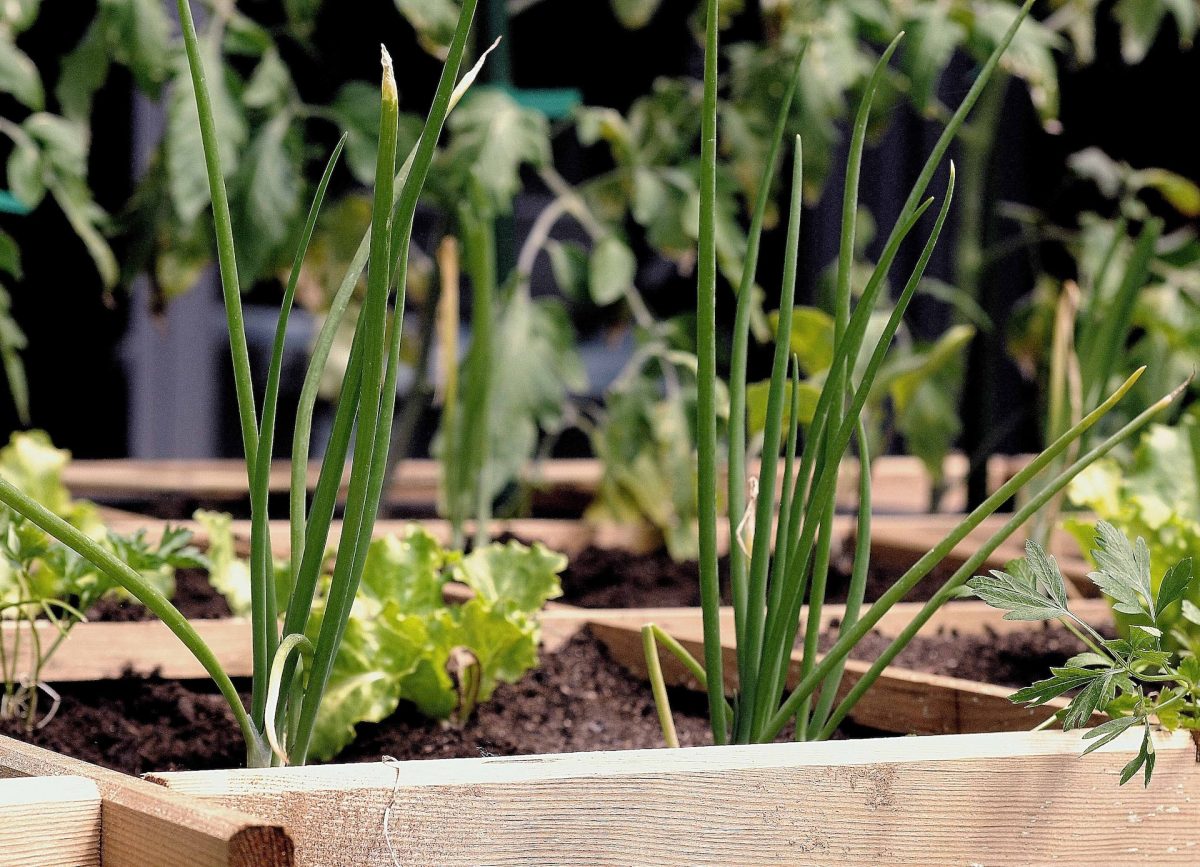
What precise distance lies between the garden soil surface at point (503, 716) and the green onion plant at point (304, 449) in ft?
0.56

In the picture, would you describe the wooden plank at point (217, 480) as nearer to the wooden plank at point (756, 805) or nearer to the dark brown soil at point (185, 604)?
the dark brown soil at point (185, 604)

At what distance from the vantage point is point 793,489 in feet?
2.61

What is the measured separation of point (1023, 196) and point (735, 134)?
1.65m

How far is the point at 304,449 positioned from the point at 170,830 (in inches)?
9.8

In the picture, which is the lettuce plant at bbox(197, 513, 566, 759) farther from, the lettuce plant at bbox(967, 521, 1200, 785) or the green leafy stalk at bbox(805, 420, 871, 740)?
the lettuce plant at bbox(967, 521, 1200, 785)

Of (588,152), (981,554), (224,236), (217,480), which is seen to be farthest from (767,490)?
(588,152)

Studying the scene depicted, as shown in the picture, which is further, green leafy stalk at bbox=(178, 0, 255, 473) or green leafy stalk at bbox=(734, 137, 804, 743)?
green leafy stalk at bbox=(734, 137, 804, 743)

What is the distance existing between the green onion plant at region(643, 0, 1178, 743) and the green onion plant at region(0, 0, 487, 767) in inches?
7.4

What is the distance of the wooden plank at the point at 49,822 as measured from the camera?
547 millimetres

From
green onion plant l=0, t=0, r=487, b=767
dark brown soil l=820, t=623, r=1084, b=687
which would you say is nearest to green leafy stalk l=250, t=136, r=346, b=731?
green onion plant l=0, t=0, r=487, b=767

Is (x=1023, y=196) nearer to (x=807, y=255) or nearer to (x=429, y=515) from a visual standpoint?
(x=807, y=255)

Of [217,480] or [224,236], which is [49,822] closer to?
[224,236]

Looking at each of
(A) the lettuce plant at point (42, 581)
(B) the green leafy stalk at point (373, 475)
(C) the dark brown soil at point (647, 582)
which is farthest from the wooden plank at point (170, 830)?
(C) the dark brown soil at point (647, 582)

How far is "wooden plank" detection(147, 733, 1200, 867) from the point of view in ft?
1.97
